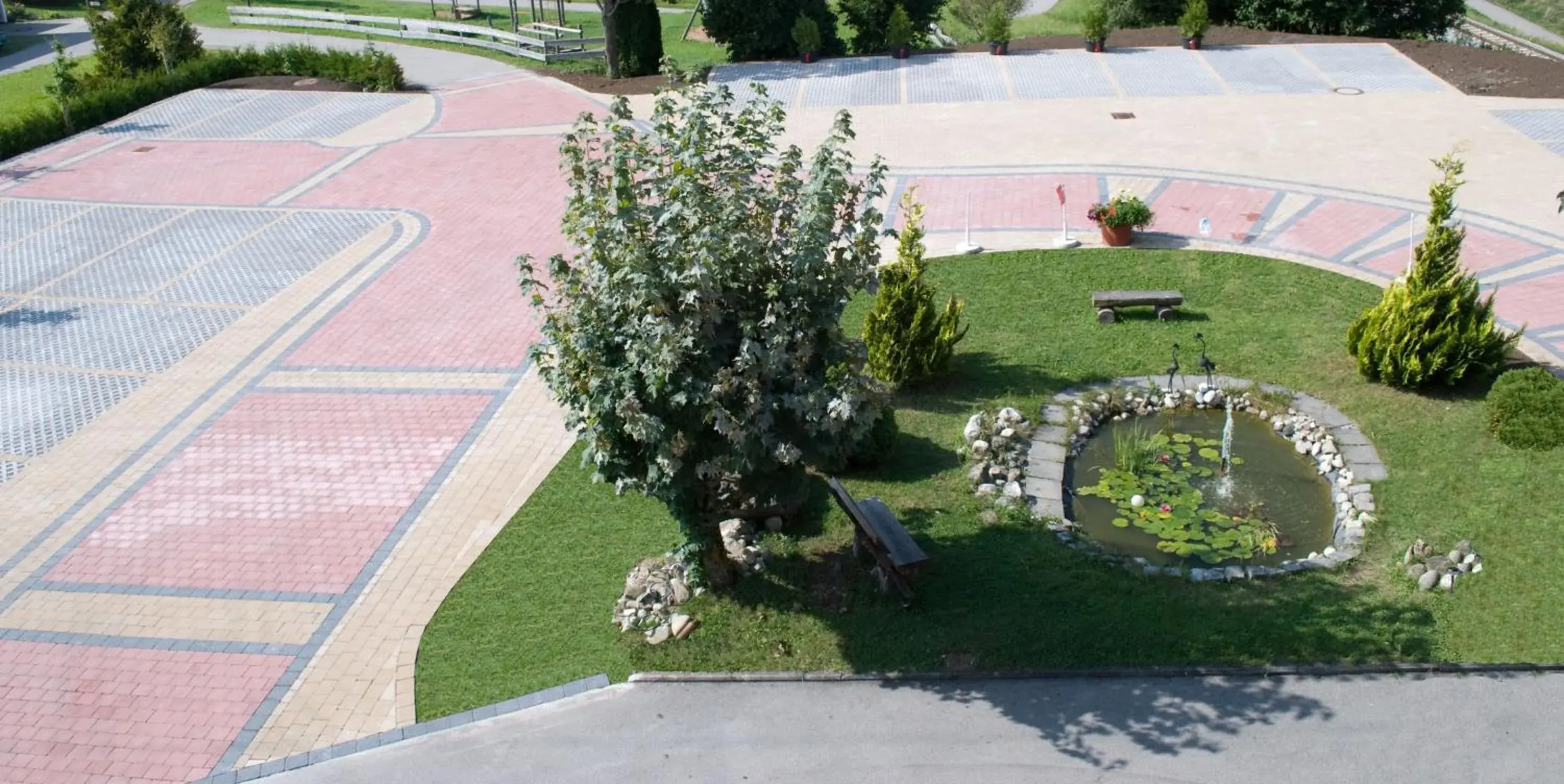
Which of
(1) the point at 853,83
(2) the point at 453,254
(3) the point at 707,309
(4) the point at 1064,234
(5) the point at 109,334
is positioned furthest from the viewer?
(1) the point at 853,83

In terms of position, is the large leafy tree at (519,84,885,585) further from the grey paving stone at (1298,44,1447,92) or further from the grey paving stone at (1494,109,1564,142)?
the grey paving stone at (1298,44,1447,92)

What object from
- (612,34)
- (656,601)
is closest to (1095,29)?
(612,34)

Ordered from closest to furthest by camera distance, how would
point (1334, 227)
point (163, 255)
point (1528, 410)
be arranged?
point (1528, 410) < point (1334, 227) < point (163, 255)

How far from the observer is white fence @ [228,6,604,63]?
36656 millimetres

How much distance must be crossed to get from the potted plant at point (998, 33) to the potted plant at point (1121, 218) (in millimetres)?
13208

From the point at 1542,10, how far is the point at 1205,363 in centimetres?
4754

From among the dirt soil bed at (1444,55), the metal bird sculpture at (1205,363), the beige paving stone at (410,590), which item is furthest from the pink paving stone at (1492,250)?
the beige paving stone at (410,590)

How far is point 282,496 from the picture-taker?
14.3 metres

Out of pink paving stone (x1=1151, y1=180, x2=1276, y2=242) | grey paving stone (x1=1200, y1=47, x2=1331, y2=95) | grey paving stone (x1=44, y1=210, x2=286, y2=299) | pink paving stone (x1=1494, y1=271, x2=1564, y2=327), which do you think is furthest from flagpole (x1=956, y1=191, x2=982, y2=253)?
grey paving stone (x1=44, y1=210, x2=286, y2=299)

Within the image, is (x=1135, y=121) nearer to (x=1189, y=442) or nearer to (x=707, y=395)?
(x=1189, y=442)

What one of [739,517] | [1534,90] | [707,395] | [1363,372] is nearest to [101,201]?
[739,517]

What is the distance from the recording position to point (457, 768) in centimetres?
1009

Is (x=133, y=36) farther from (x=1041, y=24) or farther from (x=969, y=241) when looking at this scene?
(x=1041, y=24)

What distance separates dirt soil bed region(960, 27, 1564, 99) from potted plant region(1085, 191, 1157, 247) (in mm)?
11407
